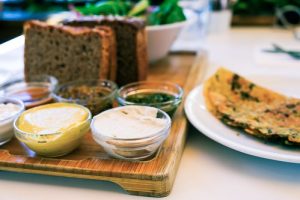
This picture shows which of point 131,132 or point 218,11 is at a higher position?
point 131,132

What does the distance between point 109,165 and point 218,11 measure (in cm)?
149

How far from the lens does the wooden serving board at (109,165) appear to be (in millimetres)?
745

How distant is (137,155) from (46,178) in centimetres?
21

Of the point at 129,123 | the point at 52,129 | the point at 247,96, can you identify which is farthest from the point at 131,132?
the point at 247,96

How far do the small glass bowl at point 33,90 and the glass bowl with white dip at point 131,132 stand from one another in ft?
1.00

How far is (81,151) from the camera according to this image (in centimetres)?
86

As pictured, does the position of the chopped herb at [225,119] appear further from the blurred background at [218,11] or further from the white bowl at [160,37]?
the blurred background at [218,11]

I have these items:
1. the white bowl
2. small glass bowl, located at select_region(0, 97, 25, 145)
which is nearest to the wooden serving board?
small glass bowl, located at select_region(0, 97, 25, 145)

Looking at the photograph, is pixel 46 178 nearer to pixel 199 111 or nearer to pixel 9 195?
pixel 9 195

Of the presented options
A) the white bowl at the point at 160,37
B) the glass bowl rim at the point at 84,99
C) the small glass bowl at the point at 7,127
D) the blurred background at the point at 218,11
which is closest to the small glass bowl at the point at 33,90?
the glass bowl rim at the point at 84,99

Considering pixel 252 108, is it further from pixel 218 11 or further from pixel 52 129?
pixel 218 11

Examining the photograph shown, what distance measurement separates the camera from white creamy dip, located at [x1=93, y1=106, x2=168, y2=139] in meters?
0.79

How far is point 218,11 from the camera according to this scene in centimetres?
206

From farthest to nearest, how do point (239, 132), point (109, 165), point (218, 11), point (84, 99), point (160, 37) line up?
1. point (218, 11)
2. point (160, 37)
3. point (84, 99)
4. point (239, 132)
5. point (109, 165)
